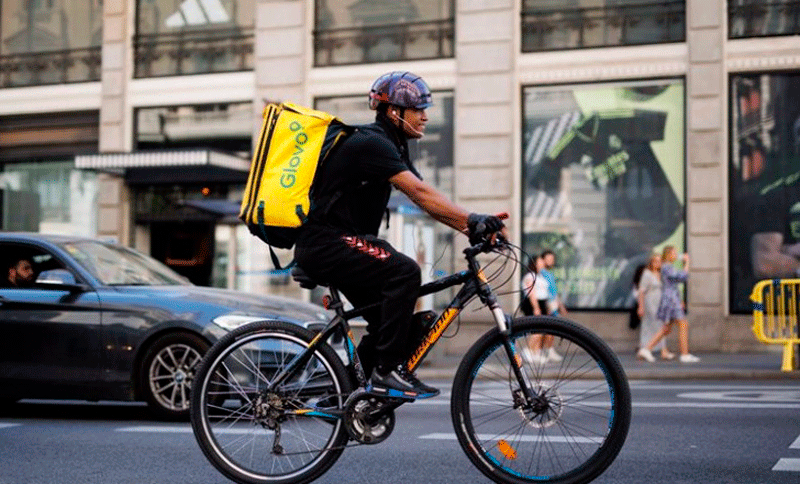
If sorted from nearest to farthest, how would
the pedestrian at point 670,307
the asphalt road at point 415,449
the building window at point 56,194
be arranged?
1. the asphalt road at point 415,449
2. the pedestrian at point 670,307
3. the building window at point 56,194

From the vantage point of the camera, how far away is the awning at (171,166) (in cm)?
2028

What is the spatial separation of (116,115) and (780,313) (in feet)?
44.1

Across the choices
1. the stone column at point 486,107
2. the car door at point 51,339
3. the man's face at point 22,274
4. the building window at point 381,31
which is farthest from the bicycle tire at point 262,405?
the building window at point 381,31

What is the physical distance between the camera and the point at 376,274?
4.84m

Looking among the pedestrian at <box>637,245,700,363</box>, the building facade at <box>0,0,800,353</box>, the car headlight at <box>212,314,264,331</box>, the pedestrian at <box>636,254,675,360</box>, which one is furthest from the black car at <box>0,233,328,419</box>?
the pedestrian at <box>636,254,675,360</box>

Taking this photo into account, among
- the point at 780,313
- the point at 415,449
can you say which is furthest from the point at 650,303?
the point at 415,449

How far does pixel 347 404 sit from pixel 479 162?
15092mm

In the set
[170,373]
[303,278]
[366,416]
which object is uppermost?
[303,278]

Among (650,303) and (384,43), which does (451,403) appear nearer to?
(650,303)

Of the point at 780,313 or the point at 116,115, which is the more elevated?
the point at 116,115

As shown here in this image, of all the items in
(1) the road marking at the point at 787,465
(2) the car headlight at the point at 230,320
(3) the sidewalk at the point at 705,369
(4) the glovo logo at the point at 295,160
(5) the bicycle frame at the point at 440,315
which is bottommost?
(3) the sidewalk at the point at 705,369

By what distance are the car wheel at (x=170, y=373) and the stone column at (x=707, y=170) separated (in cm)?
1164

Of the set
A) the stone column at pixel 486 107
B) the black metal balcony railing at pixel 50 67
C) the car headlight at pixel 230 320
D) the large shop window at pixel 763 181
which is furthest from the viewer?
the black metal balcony railing at pixel 50 67

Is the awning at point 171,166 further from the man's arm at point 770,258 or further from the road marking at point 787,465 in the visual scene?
the road marking at point 787,465
